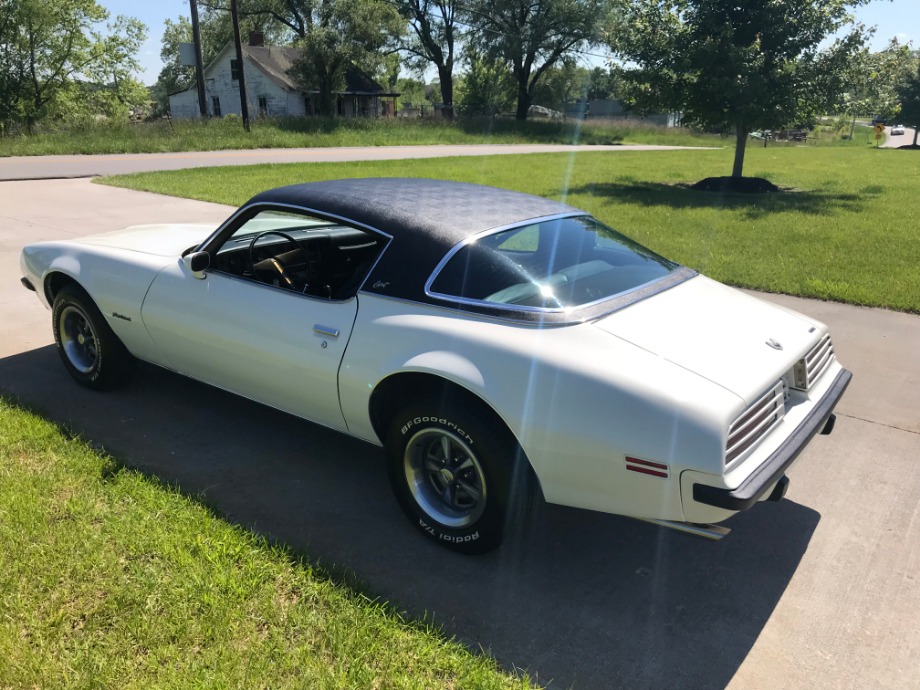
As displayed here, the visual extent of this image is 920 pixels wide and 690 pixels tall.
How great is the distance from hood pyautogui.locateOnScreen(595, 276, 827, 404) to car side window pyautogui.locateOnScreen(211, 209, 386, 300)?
1353mm

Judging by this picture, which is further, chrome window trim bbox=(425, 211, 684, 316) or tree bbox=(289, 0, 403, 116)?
tree bbox=(289, 0, 403, 116)

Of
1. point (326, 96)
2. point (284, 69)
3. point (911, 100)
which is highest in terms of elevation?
point (284, 69)

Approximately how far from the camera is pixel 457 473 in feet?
9.23

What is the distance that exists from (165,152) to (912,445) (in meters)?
25.3

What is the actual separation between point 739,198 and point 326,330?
42.5 feet

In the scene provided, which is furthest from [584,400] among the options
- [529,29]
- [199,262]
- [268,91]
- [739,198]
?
[268,91]

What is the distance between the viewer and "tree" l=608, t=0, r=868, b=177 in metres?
14.4

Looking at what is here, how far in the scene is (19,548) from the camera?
2.78 meters

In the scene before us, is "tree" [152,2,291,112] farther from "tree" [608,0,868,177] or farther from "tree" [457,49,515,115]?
"tree" [608,0,868,177]

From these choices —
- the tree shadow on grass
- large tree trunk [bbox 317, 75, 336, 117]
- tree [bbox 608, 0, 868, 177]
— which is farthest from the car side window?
large tree trunk [bbox 317, 75, 336, 117]

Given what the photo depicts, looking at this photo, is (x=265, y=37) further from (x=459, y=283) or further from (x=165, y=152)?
(x=459, y=283)

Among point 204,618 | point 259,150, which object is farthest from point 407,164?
point 204,618

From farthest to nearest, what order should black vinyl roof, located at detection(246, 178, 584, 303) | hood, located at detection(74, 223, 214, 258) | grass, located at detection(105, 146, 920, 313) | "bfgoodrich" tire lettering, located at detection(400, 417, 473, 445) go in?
grass, located at detection(105, 146, 920, 313) < hood, located at detection(74, 223, 214, 258) < black vinyl roof, located at detection(246, 178, 584, 303) < "bfgoodrich" tire lettering, located at detection(400, 417, 473, 445)

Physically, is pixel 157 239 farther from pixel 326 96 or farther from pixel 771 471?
pixel 326 96
